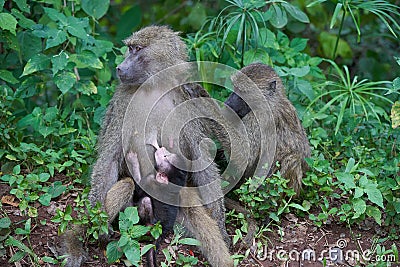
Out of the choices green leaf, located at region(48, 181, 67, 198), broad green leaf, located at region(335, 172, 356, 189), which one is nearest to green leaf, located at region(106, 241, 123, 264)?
green leaf, located at region(48, 181, 67, 198)

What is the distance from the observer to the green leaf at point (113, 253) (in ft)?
10.9

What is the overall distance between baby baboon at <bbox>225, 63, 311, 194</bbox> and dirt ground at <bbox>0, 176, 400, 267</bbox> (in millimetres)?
431

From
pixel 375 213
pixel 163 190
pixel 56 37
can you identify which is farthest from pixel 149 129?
pixel 375 213

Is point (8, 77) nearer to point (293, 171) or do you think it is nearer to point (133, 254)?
point (133, 254)

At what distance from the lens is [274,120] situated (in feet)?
14.2

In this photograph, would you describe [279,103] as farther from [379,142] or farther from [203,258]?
[203,258]

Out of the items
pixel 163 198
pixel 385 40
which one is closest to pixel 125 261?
pixel 163 198

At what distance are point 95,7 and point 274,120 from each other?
5.71 ft

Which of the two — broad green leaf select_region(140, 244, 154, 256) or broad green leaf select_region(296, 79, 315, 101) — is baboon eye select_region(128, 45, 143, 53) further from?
broad green leaf select_region(296, 79, 315, 101)

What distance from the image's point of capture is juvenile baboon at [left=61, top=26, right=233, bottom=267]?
3758 millimetres

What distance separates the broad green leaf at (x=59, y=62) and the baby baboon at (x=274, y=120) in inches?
46.7

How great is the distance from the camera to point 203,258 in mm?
3617

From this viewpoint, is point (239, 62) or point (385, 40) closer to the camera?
point (239, 62)

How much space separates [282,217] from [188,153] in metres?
0.78
